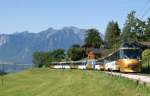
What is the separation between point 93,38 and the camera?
16650 centimetres

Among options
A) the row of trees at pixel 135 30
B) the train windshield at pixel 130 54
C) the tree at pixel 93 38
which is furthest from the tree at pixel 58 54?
the train windshield at pixel 130 54

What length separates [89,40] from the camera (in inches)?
6540

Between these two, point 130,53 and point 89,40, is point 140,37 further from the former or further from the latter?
point 130,53

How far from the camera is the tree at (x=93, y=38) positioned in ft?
540

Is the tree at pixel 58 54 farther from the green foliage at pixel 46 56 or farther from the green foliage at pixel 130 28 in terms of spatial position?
the green foliage at pixel 130 28

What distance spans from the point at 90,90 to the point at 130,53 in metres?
22.2

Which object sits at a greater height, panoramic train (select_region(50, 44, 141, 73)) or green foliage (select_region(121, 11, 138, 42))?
green foliage (select_region(121, 11, 138, 42))

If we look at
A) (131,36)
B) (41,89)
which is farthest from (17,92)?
(131,36)

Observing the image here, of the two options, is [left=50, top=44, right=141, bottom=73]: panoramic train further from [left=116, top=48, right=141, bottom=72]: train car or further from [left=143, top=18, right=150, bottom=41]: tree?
[left=143, top=18, right=150, bottom=41]: tree

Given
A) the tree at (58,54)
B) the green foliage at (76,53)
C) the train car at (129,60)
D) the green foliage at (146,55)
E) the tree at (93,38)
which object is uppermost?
the tree at (93,38)

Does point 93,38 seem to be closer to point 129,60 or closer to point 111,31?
point 111,31

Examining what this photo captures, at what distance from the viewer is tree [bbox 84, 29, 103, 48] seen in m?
165

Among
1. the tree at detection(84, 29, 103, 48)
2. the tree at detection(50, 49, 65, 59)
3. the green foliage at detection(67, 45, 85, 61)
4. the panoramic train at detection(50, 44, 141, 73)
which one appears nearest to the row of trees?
the green foliage at detection(67, 45, 85, 61)

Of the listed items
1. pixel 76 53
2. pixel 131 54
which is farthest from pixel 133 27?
pixel 131 54
